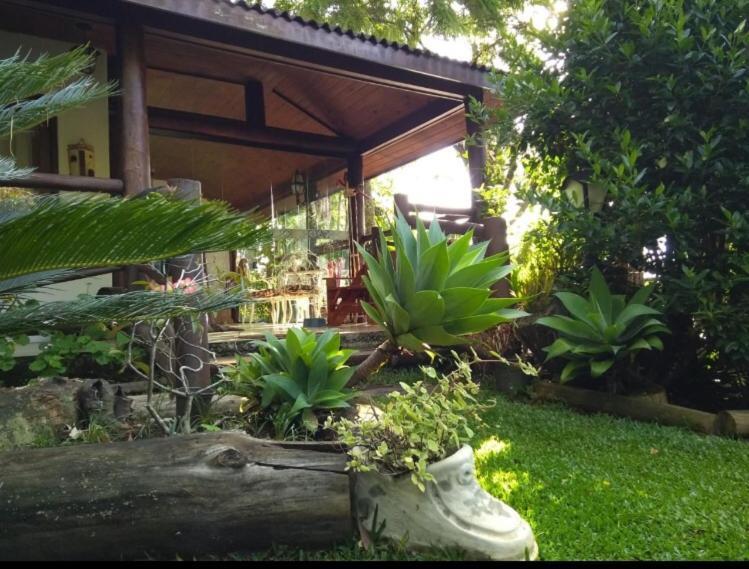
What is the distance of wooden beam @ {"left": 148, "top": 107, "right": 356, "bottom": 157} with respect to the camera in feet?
23.8

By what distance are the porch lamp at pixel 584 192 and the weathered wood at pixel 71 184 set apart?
366cm

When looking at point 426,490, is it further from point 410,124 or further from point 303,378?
point 410,124

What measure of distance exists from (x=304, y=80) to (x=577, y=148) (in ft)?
14.8

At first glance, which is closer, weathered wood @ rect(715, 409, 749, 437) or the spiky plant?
the spiky plant

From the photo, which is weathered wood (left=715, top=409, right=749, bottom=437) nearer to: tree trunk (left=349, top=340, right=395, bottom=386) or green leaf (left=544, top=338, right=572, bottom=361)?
green leaf (left=544, top=338, right=572, bottom=361)

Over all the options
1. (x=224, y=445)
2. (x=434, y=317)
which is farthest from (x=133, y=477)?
(x=434, y=317)

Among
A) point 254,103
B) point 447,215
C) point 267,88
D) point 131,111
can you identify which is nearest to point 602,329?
point 447,215

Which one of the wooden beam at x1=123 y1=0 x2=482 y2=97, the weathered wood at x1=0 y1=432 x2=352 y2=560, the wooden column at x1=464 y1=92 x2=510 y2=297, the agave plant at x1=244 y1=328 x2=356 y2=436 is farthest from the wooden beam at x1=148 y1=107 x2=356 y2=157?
the weathered wood at x1=0 y1=432 x2=352 y2=560

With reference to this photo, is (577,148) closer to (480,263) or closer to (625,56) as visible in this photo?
(625,56)

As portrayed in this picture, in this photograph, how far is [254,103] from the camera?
25.7 ft

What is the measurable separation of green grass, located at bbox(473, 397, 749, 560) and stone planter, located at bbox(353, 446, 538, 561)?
0.16m

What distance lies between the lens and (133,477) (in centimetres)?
183

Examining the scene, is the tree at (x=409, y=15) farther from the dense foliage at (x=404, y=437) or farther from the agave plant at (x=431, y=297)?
the dense foliage at (x=404, y=437)

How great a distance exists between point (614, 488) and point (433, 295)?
4.05ft
